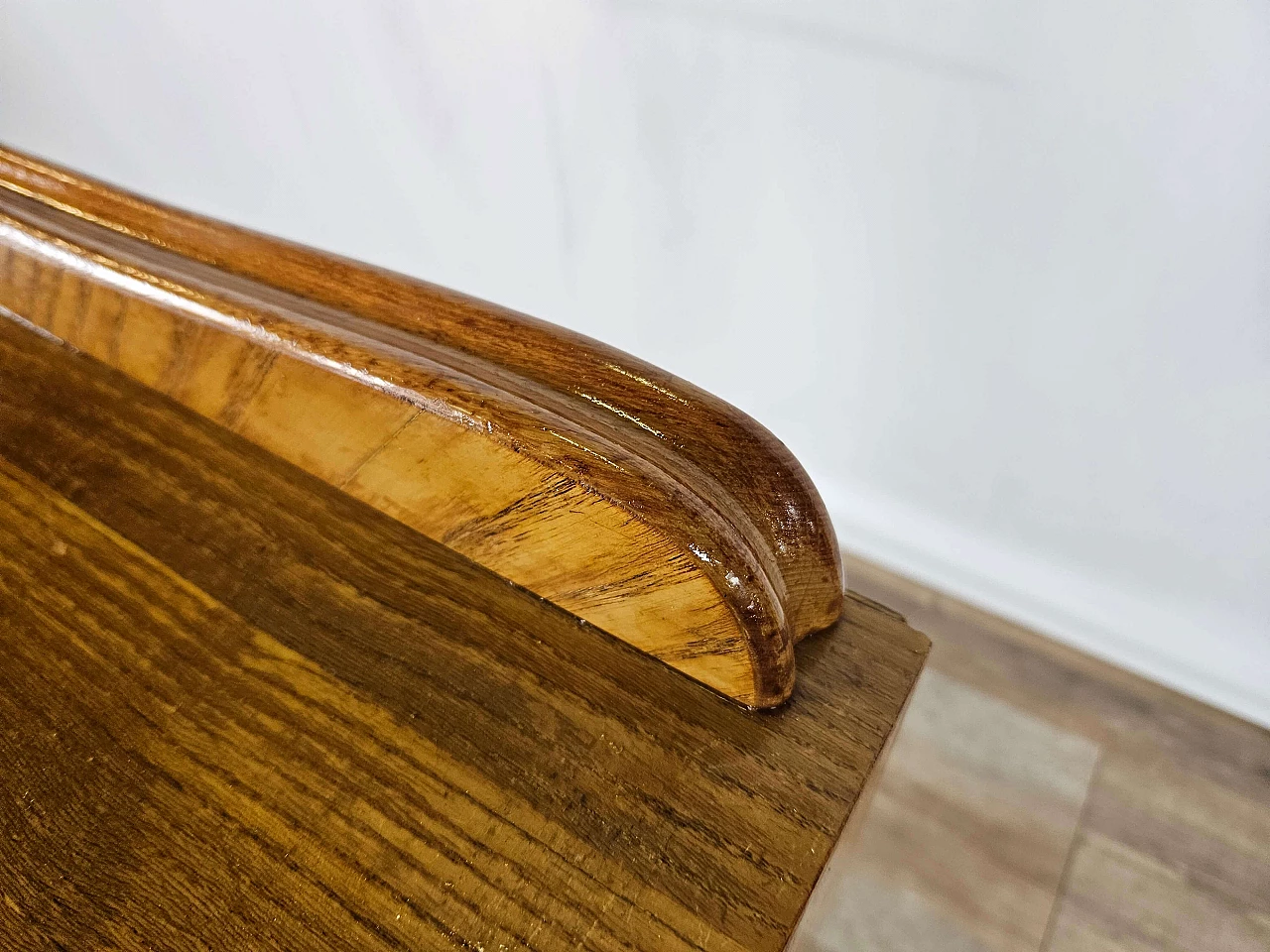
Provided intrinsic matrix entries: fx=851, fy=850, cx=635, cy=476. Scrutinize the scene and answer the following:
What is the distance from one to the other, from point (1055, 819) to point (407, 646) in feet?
3.00

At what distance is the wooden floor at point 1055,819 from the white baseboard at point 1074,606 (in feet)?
0.10

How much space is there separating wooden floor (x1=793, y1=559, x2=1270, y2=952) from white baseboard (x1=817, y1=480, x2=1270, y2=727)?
0.03m

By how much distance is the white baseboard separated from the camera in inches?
39.7

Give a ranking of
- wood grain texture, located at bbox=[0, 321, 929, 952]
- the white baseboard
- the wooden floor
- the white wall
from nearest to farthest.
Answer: wood grain texture, located at bbox=[0, 321, 929, 952] < the white wall < the wooden floor < the white baseboard

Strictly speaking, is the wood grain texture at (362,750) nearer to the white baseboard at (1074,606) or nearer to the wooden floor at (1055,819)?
the wooden floor at (1055,819)

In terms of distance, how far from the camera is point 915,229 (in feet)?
2.95

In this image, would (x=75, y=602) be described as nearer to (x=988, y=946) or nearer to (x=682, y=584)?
(x=682, y=584)

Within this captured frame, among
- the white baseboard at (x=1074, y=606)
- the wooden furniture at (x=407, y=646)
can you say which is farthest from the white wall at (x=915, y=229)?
the wooden furniture at (x=407, y=646)

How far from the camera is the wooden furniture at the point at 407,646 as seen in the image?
0.93 ft

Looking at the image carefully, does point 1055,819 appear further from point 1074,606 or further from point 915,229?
point 915,229

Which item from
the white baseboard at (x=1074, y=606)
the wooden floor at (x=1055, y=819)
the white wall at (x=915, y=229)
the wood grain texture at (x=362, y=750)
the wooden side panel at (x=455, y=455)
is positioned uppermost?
the white wall at (x=915, y=229)

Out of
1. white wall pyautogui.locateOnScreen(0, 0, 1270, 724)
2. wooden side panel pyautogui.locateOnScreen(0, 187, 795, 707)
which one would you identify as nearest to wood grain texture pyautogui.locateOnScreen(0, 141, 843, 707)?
wooden side panel pyautogui.locateOnScreen(0, 187, 795, 707)

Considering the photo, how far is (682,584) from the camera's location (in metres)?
0.30

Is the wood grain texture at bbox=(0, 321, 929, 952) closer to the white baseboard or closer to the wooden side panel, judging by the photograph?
the wooden side panel
